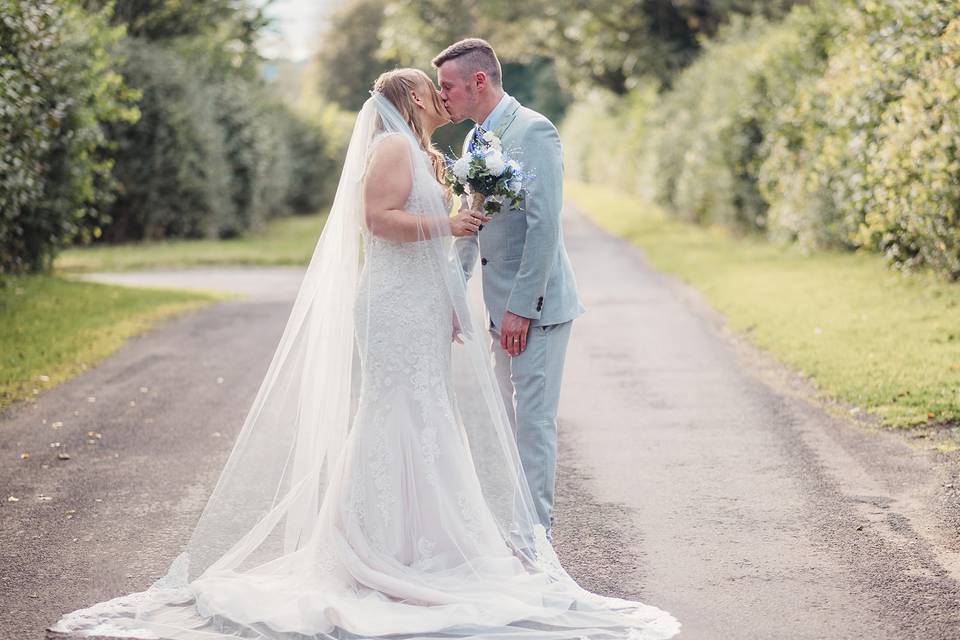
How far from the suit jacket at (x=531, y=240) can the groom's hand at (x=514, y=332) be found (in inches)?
1.6

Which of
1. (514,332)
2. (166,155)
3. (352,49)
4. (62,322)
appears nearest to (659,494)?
(514,332)

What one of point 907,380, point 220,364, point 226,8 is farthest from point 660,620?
point 226,8

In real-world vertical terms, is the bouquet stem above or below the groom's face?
below

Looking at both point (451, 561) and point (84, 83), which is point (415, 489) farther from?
point (84, 83)

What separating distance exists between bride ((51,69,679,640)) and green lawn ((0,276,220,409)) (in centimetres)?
516

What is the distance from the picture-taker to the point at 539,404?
18.1 ft

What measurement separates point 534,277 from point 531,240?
0.55 feet

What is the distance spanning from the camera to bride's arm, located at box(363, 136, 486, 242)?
524 cm

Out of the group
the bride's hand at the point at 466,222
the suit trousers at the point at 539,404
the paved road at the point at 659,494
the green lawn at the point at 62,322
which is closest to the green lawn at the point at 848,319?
the paved road at the point at 659,494

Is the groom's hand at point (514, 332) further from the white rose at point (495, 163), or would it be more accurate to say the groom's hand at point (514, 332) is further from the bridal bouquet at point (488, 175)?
the white rose at point (495, 163)

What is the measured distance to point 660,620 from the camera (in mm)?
4832

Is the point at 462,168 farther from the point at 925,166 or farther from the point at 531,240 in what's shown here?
the point at 925,166

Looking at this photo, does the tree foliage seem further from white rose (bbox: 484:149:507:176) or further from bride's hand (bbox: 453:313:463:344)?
white rose (bbox: 484:149:507:176)

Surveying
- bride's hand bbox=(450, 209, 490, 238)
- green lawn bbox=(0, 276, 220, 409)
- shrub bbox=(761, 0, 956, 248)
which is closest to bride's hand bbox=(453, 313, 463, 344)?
bride's hand bbox=(450, 209, 490, 238)
